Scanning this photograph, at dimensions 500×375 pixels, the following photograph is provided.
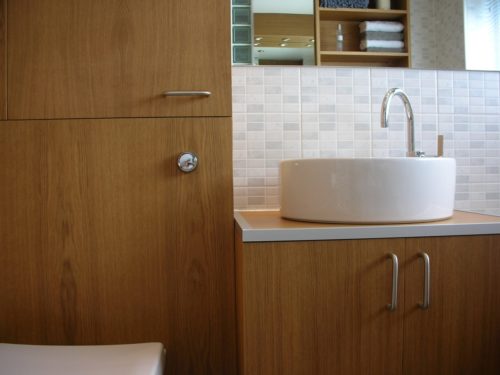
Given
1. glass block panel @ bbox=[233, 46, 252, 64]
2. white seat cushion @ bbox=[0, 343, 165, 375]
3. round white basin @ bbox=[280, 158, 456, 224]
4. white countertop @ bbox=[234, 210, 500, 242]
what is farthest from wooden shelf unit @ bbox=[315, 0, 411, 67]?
white seat cushion @ bbox=[0, 343, 165, 375]

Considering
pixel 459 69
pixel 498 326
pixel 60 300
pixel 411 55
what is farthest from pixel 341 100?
pixel 60 300

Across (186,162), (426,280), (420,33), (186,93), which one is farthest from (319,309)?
(420,33)

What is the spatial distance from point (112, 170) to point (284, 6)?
79cm

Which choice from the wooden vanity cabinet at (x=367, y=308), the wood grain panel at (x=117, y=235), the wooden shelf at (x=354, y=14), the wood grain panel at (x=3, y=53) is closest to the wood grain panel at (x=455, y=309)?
the wooden vanity cabinet at (x=367, y=308)

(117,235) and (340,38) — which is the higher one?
(340,38)

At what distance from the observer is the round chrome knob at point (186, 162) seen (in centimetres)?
106

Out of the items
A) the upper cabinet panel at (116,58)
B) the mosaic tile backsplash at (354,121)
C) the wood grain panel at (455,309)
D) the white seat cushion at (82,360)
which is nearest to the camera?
the white seat cushion at (82,360)

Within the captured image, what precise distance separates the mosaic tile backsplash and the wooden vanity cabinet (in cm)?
47

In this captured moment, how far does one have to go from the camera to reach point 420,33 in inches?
54.2

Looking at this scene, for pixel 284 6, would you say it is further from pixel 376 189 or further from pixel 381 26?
pixel 376 189

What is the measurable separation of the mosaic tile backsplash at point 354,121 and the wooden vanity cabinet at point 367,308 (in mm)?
472

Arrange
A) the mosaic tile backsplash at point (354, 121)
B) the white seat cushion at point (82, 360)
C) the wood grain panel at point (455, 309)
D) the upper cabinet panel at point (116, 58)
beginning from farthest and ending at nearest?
the mosaic tile backsplash at point (354, 121)
the upper cabinet panel at point (116, 58)
the wood grain panel at point (455, 309)
the white seat cushion at point (82, 360)

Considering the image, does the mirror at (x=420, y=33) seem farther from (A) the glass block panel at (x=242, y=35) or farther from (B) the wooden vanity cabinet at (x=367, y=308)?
(B) the wooden vanity cabinet at (x=367, y=308)

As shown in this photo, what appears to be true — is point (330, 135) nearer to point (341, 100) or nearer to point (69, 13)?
point (341, 100)
